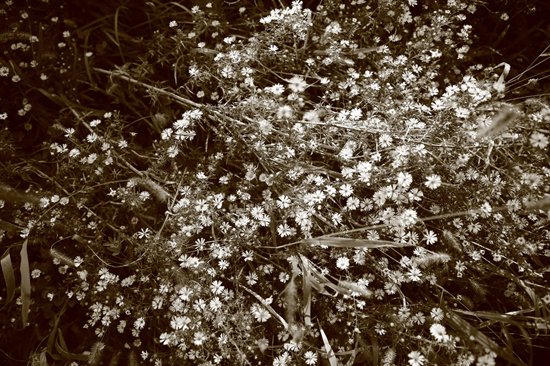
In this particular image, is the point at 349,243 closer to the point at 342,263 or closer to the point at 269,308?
the point at 342,263

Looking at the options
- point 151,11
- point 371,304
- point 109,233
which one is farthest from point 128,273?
point 151,11

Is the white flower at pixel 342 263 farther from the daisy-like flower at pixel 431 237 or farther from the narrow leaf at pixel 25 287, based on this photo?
the narrow leaf at pixel 25 287

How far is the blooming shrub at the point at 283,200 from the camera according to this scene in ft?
6.48

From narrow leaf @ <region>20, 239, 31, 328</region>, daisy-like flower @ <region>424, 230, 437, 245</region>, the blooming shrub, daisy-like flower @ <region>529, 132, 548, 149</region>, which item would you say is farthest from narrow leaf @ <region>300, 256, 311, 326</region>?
narrow leaf @ <region>20, 239, 31, 328</region>

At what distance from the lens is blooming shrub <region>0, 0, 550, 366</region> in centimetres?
198

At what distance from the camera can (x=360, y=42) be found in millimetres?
2627

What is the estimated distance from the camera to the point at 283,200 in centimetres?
209

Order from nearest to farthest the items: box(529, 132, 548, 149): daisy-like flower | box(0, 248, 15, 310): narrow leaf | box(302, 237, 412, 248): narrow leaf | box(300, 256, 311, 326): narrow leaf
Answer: box(529, 132, 548, 149): daisy-like flower < box(302, 237, 412, 248): narrow leaf < box(300, 256, 311, 326): narrow leaf < box(0, 248, 15, 310): narrow leaf

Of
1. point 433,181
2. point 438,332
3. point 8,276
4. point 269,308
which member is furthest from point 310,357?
point 8,276

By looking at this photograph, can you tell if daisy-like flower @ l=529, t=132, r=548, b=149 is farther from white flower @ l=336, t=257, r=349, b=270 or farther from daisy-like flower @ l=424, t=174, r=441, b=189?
white flower @ l=336, t=257, r=349, b=270

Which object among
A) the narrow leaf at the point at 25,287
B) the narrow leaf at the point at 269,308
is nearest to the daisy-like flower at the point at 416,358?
the narrow leaf at the point at 269,308

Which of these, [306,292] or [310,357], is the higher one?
[306,292]

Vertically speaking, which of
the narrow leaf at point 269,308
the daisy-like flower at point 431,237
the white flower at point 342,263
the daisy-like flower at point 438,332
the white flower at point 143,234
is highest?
the daisy-like flower at point 431,237

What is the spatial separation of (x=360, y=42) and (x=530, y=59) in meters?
1.28
